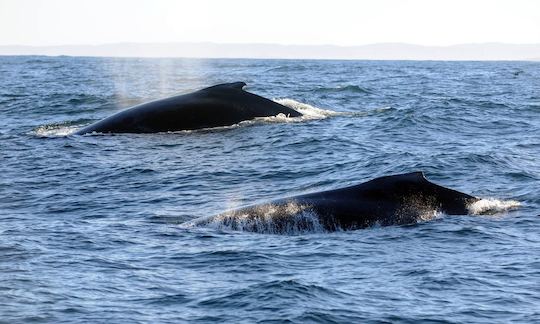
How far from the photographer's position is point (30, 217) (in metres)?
15.5

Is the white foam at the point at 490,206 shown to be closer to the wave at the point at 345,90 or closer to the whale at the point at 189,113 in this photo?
the whale at the point at 189,113

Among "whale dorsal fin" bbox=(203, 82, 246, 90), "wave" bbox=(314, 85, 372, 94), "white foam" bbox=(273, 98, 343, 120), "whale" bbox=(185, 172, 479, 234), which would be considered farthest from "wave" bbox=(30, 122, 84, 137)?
"wave" bbox=(314, 85, 372, 94)

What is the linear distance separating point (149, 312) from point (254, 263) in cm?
237

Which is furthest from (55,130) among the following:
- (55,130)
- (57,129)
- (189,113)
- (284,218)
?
(284,218)

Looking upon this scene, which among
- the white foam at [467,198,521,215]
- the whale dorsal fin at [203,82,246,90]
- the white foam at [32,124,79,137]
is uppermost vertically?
the whale dorsal fin at [203,82,246,90]

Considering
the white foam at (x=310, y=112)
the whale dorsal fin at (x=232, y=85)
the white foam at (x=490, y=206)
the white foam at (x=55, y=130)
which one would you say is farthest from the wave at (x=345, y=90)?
the white foam at (x=490, y=206)

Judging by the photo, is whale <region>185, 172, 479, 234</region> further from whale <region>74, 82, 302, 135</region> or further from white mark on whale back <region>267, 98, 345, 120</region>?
white mark on whale back <region>267, 98, 345, 120</region>

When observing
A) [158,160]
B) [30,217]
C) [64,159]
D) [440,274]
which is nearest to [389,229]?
[440,274]

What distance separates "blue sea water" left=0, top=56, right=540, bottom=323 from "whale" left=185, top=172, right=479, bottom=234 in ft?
0.74

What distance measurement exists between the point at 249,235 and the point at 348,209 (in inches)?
63.1

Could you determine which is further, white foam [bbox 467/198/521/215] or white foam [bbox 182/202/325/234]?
white foam [bbox 467/198/521/215]

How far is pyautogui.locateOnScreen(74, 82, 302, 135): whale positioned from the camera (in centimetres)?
2525

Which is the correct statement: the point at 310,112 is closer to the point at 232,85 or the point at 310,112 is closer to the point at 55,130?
the point at 232,85

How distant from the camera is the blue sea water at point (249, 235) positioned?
1028cm
